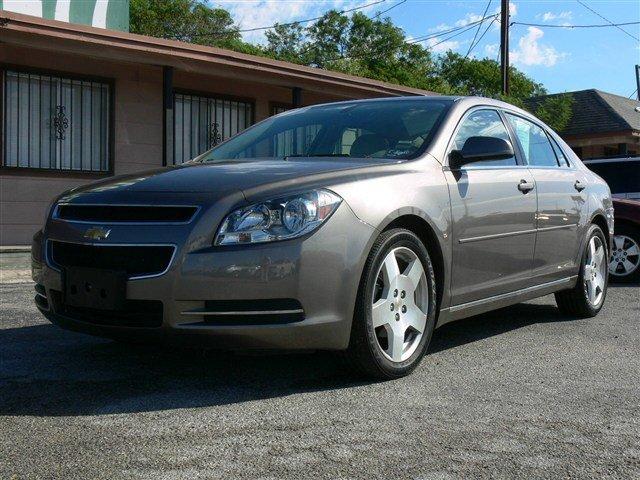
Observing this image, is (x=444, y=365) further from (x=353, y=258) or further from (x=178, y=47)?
(x=178, y=47)

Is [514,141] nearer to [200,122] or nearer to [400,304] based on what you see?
[400,304]

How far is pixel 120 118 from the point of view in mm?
11945

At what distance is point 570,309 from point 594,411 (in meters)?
2.78

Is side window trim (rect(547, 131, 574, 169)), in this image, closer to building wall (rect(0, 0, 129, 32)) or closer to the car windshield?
the car windshield

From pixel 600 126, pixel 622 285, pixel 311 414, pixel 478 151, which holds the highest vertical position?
pixel 600 126

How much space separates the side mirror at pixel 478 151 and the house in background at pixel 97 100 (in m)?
7.05

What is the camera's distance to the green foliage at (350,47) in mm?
35938

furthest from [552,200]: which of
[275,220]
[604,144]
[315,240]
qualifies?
[604,144]

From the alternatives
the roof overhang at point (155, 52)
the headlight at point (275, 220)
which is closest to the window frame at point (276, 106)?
the roof overhang at point (155, 52)

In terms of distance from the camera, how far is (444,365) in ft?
14.5

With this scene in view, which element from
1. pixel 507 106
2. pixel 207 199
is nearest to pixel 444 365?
pixel 207 199

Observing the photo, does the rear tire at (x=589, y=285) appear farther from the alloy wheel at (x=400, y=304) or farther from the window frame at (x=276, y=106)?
the window frame at (x=276, y=106)

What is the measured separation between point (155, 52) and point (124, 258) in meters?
8.05

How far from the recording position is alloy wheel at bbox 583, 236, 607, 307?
245 inches
